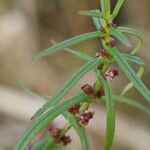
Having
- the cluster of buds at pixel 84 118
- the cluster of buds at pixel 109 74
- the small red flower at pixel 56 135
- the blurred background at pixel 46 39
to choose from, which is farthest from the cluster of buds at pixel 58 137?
the blurred background at pixel 46 39

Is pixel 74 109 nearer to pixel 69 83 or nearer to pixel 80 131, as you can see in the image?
pixel 80 131

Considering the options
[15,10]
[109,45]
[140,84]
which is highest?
[15,10]

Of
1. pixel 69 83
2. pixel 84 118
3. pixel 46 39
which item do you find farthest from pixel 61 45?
pixel 46 39

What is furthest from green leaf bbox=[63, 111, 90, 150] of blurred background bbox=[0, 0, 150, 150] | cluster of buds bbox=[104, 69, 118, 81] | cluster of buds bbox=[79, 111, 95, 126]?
blurred background bbox=[0, 0, 150, 150]

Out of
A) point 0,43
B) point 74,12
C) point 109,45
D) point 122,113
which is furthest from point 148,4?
point 109,45

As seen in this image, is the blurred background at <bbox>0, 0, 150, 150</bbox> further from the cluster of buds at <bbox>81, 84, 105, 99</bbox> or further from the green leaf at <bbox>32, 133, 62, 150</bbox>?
the cluster of buds at <bbox>81, 84, 105, 99</bbox>

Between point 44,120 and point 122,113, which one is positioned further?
point 122,113

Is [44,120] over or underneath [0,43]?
underneath

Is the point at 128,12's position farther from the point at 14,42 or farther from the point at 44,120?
the point at 44,120
